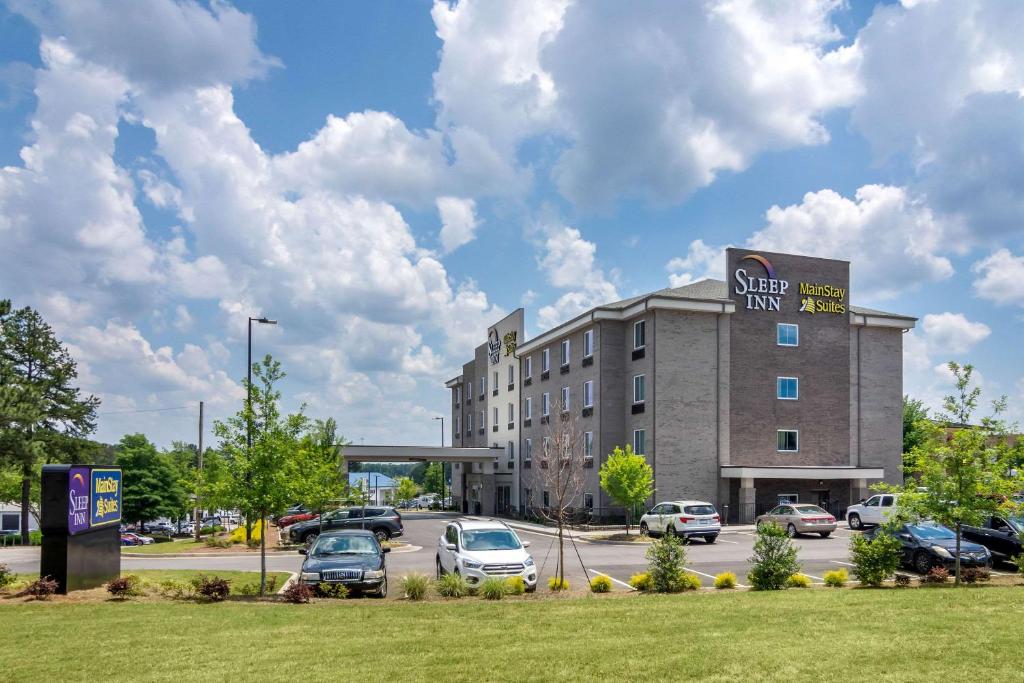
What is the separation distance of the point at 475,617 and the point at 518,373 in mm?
44887

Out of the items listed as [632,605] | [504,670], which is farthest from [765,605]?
[504,670]

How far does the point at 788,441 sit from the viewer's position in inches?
1718

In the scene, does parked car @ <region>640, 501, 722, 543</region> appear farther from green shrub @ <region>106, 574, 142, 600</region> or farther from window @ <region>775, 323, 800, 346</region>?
green shrub @ <region>106, 574, 142, 600</region>

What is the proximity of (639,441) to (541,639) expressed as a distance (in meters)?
32.1

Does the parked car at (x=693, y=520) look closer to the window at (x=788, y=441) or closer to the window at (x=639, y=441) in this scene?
the window at (x=639, y=441)

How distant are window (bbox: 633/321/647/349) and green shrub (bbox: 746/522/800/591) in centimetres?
2609

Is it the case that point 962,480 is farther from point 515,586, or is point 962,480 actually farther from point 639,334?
point 639,334

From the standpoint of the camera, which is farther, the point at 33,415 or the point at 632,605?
the point at 33,415

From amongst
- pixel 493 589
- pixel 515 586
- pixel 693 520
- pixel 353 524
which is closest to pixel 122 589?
pixel 493 589

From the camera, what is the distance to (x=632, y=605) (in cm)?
1477

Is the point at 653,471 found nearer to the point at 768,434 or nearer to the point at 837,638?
the point at 768,434

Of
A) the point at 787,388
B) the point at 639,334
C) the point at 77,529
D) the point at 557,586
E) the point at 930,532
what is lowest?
the point at 557,586

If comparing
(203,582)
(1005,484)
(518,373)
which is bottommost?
(203,582)

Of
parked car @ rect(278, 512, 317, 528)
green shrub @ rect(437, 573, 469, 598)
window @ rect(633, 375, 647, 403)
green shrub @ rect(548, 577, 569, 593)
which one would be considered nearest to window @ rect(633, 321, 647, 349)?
window @ rect(633, 375, 647, 403)
